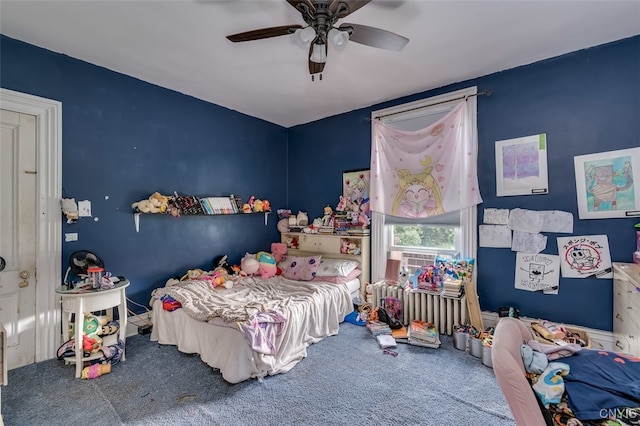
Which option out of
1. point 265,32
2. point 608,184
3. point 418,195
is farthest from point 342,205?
point 608,184

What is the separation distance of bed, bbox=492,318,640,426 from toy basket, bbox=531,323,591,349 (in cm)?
131

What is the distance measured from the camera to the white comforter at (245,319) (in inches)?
83.3

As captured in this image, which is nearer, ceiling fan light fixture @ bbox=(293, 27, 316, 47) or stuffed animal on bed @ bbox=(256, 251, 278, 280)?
ceiling fan light fixture @ bbox=(293, 27, 316, 47)

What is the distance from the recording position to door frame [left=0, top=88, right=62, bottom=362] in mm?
2389

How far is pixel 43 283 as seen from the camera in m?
2.40

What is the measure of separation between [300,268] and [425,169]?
1983 mm

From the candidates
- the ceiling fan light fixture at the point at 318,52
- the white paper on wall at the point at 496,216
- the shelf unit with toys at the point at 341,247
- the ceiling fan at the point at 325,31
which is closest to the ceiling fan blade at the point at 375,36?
the ceiling fan at the point at 325,31

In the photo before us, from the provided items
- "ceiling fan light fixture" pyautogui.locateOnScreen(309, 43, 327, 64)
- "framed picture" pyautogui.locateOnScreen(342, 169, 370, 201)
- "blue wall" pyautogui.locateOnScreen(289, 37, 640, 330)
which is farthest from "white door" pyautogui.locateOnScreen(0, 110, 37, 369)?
"blue wall" pyautogui.locateOnScreen(289, 37, 640, 330)

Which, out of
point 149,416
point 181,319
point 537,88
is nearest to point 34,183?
point 181,319

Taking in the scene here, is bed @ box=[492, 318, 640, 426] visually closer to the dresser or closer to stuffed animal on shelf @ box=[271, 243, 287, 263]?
the dresser

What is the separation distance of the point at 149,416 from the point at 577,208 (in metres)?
3.78

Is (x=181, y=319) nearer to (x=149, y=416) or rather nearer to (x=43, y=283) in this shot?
(x=149, y=416)

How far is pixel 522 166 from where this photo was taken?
A: 2.74m

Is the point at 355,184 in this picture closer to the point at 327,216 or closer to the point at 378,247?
the point at 327,216
